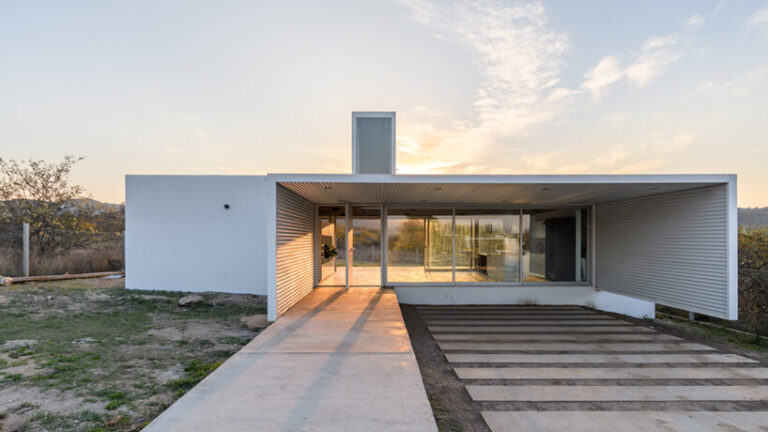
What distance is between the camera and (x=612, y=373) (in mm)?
4094

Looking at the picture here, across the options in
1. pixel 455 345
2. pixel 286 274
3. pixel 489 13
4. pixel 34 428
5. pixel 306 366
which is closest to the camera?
pixel 34 428

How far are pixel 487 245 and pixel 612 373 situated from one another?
4645 millimetres

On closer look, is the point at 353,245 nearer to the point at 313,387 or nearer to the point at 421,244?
the point at 421,244

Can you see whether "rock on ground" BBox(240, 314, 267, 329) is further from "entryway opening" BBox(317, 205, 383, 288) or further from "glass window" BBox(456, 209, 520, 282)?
"glass window" BBox(456, 209, 520, 282)

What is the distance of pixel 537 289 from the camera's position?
836cm

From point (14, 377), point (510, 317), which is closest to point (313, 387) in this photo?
point (14, 377)

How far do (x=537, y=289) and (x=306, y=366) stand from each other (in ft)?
23.1

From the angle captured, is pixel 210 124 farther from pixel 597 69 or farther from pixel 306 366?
pixel 597 69

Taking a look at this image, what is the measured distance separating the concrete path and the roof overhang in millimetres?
2632

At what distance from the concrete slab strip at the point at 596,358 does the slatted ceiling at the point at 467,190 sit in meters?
2.63

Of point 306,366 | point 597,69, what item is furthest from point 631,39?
point 306,366

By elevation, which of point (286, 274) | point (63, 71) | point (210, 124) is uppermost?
point (63, 71)

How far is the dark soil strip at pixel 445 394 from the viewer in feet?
9.29

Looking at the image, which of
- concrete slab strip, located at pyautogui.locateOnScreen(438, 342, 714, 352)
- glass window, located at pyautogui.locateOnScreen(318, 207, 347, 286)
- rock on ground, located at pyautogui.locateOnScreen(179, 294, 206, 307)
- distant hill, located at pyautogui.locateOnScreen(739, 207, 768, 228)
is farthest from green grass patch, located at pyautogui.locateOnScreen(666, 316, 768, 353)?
rock on ground, located at pyautogui.locateOnScreen(179, 294, 206, 307)
